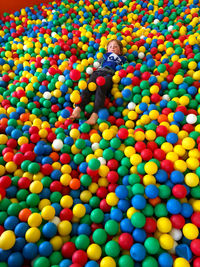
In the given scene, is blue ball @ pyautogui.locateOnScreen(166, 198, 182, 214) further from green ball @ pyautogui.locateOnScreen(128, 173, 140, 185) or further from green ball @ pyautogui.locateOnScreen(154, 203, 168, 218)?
green ball @ pyautogui.locateOnScreen(128, 173, 140, 185)

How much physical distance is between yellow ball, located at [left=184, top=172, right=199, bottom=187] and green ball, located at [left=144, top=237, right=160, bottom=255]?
0.33 metres

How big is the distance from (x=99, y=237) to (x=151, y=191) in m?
0.32

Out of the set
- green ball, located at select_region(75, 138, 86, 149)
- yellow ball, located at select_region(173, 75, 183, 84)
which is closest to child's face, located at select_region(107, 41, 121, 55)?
yellow ball, located at select_region(173, 75, 183, 84)

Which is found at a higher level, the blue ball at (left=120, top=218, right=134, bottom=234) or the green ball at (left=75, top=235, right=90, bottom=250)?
the green ball at (left=75, top=235, right=90, bottom=250)

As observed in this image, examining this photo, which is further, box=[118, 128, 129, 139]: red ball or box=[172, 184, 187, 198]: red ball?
box=[118, 128, 129, 139]: red ball

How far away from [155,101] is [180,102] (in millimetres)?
181

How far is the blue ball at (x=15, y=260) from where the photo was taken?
86 centimetres

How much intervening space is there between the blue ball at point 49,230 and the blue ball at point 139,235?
36 cm

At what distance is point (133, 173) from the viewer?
3.94 feet

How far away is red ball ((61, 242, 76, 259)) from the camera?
3.05ft

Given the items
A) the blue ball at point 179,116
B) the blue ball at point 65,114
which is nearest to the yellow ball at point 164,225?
the blue ball at point 179,116

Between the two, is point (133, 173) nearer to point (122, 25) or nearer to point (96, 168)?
point (96, 168)

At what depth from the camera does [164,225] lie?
96 cm

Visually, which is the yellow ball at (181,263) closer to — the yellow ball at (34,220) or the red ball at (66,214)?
Answer: the red ball at (66,214)
